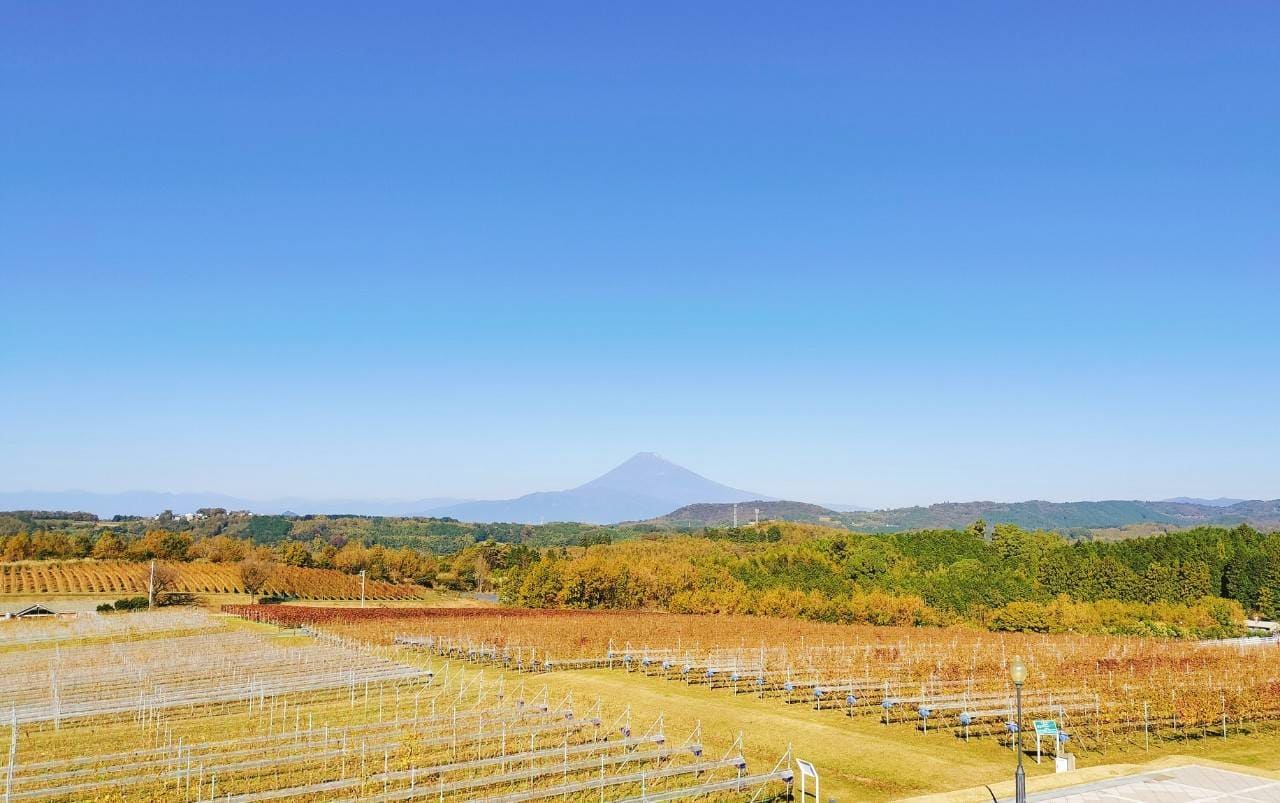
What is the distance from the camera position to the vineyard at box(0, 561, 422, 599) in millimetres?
85938

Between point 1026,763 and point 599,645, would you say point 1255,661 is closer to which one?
point 1026,763

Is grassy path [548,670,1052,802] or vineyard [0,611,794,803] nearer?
vineyard [0,611,794,803]

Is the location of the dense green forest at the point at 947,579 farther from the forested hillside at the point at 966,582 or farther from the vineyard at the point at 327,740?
the vineyard at the point at 327,740

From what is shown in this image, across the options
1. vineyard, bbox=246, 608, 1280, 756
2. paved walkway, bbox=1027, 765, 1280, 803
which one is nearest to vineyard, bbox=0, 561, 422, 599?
vineyard, bbox=246, 608, 1280, 756

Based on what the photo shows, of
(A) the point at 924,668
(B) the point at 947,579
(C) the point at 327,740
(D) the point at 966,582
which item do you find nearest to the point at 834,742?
(A) the point at 924,668

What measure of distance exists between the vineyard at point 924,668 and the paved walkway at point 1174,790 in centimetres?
327

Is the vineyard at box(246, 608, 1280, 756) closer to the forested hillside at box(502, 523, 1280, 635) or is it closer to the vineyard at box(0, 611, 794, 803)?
the vineyard at box(0, 611, 794, 803)

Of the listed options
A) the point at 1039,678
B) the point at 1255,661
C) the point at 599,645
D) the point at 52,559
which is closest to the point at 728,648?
the point at 599,645

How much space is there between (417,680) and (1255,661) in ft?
113

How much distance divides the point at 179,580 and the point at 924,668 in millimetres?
86025

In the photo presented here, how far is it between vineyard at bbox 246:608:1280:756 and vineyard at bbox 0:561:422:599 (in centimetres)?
4265

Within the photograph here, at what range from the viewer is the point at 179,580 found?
90.4 m

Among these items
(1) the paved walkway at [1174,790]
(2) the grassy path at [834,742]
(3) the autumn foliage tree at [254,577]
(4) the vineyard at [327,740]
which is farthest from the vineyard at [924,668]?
(3) the autumn foliage tree at [254,577]

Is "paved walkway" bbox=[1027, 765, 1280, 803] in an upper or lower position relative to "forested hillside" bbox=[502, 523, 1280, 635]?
upper
